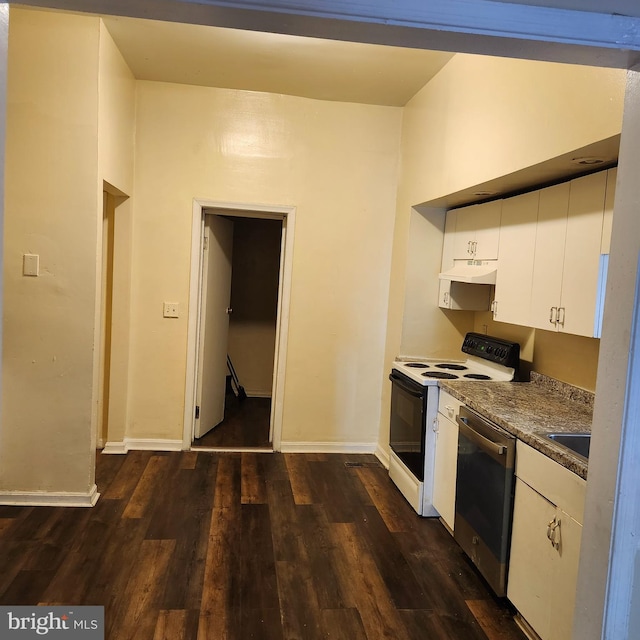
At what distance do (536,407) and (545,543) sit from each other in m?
0.78

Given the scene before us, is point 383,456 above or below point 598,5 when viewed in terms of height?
below

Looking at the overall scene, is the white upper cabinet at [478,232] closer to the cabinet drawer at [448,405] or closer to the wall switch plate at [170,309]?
the cabinet drawer at [448,405]

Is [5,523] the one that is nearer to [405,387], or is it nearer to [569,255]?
[405,387]

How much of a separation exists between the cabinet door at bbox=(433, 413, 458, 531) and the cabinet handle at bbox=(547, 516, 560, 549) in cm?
90

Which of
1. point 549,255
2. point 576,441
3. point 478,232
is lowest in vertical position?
point 576,441

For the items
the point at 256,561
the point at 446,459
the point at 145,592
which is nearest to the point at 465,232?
the point at 446,459

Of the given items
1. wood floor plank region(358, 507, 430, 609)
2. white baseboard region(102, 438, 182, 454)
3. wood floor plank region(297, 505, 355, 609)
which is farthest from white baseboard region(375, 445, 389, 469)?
white baseboard region(102, 438, 182, 454)

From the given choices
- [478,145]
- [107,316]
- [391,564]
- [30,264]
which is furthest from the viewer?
[107,316]

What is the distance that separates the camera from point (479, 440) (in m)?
2.64

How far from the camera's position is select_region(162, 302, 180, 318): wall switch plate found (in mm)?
4277

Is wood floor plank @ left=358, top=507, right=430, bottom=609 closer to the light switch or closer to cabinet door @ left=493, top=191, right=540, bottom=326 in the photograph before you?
cabinet door @ left=493, top=191, right=540, bottom=326

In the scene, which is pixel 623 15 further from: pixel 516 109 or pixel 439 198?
pixel 439 198

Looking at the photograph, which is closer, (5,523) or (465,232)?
(5,523)

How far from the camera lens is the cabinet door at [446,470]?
3061mm
